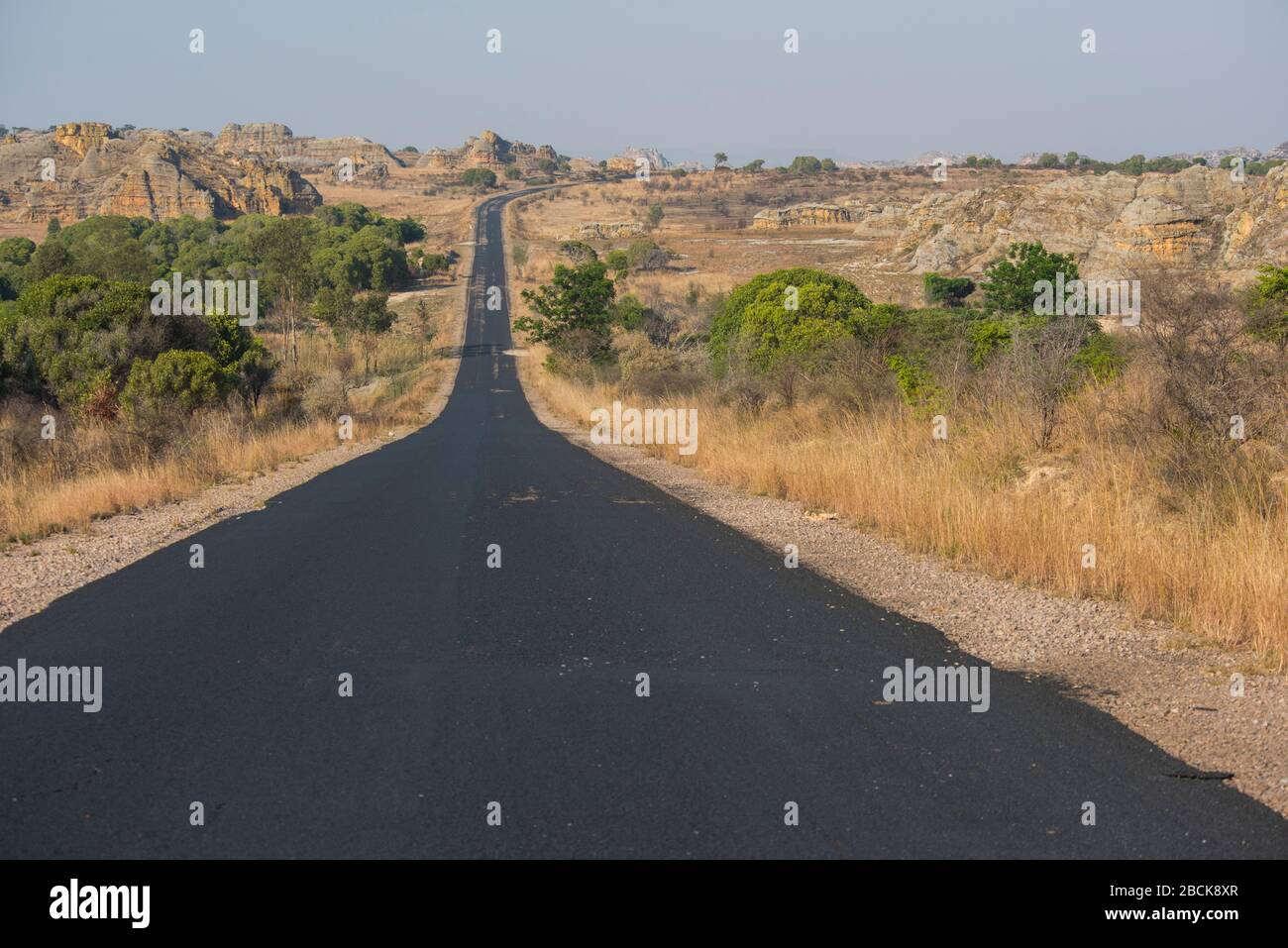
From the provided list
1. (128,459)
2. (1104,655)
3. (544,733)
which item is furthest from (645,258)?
(544,733)

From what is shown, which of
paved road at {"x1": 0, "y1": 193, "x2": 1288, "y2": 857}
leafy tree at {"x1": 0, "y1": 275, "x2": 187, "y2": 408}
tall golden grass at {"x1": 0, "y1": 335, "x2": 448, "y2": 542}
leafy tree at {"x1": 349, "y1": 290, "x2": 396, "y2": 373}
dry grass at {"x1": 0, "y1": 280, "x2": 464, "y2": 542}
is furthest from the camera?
leafy tree at {"x1": 349, "y1": 290, "x2": 396, "y2": 373}

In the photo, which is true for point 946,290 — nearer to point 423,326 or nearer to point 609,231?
point 423,326

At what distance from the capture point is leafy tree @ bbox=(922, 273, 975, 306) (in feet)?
152

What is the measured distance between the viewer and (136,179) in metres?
111

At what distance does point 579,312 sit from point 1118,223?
22621 mm

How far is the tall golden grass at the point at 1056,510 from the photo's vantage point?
25.3 ft

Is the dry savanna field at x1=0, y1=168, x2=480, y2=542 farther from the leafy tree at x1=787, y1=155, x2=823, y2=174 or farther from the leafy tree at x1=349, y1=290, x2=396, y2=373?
the leafy tree at x1=787, y1=155, x2=823, y2=174

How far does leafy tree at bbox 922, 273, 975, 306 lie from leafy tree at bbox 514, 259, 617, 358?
13791 millimetres

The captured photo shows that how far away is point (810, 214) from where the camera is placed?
9888cm

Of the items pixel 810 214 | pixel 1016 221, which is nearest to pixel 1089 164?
pixel 810 214

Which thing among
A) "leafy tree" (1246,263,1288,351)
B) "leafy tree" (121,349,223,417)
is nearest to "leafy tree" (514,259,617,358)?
"leafy tree" (121,349,223,417)

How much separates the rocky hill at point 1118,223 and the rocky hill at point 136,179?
77755 mm

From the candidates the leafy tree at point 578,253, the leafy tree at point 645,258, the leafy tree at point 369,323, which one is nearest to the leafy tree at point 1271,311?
the leafy tree at point 369,323
